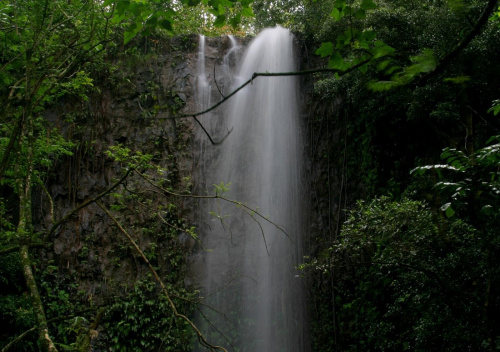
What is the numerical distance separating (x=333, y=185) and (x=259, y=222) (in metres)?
1.60

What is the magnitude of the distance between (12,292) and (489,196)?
7205 mm

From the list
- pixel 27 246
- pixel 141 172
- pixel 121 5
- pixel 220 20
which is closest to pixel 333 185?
pixel 141 172

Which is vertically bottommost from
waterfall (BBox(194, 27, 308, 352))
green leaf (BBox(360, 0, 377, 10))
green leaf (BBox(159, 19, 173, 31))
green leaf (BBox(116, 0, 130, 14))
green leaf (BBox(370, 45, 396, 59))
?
waterfall (BBox(194, 27, 308, 352))

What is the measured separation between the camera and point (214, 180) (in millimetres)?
8461

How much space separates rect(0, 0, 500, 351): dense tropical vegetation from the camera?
3.11 metres

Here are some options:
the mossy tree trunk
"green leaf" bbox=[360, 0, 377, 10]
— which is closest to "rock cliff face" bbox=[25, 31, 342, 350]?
the mossy tree trunk

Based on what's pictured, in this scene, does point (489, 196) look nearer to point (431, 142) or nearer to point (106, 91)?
point (431, 142)

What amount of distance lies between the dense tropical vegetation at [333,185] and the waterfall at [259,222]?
43 cm

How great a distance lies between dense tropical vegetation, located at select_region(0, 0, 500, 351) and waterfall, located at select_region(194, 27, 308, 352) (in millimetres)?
426

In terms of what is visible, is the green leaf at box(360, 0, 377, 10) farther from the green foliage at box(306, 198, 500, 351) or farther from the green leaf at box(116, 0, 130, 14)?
the green foliage at box(306, 198, 500, 351)

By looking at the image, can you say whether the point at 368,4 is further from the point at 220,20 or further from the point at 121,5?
the point at 121,5

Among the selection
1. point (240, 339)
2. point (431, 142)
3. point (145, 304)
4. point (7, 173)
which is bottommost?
point (240, 339)

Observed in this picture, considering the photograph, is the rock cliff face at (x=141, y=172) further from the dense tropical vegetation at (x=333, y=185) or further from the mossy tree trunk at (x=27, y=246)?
the mossy tree trunk at (x=27, y=246)

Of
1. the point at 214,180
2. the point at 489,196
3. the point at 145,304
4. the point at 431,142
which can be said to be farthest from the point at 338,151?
the point at 489,196
